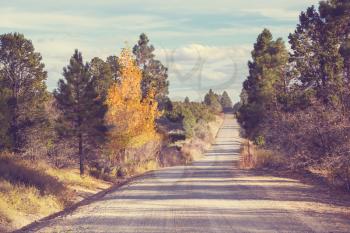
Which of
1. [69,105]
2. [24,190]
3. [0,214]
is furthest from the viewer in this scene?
[69,105]

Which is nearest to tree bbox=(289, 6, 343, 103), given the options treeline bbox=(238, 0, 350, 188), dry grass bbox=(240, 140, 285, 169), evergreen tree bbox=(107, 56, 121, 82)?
treeline bbox=(238, 0, 350, 188)

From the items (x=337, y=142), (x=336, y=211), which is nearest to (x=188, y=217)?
(x=336, y=211)

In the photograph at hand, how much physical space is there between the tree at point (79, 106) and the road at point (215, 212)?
1707 cm

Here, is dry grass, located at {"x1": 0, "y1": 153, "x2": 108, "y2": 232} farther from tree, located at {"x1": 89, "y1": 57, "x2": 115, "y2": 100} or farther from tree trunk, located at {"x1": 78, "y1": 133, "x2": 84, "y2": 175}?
tree, located at {"x1": 89, "y1": 57, "x2": 115, "y2": 100}

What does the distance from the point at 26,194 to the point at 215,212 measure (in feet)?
35.0

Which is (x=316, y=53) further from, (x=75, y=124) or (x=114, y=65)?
(x=114, y=65)

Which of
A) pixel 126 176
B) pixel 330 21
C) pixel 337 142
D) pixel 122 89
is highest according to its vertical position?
pixel 330 21

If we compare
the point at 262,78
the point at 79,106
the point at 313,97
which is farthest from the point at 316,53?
the point at 79,106

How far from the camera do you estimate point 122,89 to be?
43.6m

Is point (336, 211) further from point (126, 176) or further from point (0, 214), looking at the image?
point (126, 176)

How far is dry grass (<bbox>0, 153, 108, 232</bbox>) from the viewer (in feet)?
69.1

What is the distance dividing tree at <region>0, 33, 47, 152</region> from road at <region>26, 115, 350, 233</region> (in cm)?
1531

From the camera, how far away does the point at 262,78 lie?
139ft

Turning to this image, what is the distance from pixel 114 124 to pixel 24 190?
18417 millimetres
